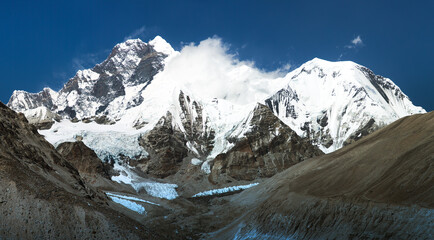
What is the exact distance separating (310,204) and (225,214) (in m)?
29.1

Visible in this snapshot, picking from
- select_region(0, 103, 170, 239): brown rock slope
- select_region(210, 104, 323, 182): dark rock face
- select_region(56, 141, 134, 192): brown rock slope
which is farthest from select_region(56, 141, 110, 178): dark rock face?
select_region(0, 103, 170, 239): brown rock slope

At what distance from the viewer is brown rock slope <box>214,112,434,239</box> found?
1426 inches

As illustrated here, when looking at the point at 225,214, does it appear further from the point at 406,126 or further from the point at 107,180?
the point at 107,180

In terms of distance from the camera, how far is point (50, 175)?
171 feet

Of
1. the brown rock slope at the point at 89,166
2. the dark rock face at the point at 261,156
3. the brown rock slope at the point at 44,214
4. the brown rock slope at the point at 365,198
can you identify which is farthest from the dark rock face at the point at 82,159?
the brown rock slope at the point at 44,214

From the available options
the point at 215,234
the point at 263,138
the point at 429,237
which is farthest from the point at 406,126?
the point at 263,138

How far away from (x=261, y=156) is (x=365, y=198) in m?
141

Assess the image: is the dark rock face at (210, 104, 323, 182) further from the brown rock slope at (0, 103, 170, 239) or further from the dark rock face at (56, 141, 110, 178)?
the brown rock slope at (0, 103, 170, 239)

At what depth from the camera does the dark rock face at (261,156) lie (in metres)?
170

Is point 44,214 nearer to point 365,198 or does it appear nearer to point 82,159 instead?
point 365,198

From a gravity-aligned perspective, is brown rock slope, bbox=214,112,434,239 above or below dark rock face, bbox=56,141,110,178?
below

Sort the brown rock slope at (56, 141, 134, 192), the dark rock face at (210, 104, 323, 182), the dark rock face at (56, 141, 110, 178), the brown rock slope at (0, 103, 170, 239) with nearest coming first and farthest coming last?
the brown rock slope at (0, 103, 170, 239) → the brown rock slope at (56, 141, 134, 192) → the dark rock face at (56, 141, 110, 178) → the dark rock face at (210, 104, 323, 182)

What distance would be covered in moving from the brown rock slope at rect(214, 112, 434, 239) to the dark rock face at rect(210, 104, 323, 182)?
105 metres

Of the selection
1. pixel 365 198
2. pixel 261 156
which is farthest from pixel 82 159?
pixel 365 198
